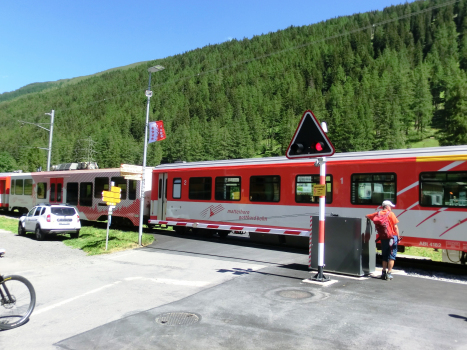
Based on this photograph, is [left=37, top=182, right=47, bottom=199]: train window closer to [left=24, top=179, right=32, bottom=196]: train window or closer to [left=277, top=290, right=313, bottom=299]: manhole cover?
[left=24, top=179, right=32, bottom=196]: train window

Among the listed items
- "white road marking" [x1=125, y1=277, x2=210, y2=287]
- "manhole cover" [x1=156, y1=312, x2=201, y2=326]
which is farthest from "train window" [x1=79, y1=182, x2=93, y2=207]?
"manhole cover" [x1=156, y1=312, x2=201, y2=326]

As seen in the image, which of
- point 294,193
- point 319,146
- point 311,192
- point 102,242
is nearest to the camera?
point 319,146

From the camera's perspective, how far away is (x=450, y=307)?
22.5ft

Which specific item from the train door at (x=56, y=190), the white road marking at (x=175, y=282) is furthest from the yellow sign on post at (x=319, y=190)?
the train door at (x=56, y=190)

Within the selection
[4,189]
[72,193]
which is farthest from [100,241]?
[4,189]

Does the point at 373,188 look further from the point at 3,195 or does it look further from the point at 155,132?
the point at 3,195

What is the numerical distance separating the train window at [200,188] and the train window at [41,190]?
45.4 ft

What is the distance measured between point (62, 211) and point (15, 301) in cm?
1284

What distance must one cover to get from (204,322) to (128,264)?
6155mm

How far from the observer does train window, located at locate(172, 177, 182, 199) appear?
1842 cm

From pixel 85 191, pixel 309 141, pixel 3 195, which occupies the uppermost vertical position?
pixel 309 141

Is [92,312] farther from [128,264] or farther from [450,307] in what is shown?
[450,307]

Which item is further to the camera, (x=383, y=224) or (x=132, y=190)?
(x=132, y=190)

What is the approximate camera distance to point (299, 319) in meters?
6.09
